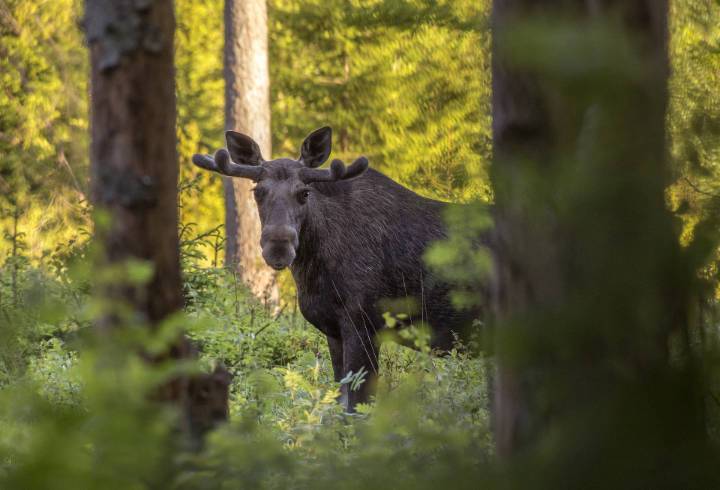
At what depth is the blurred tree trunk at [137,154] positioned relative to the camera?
A: 12.6ft

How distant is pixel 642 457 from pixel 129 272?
1471 mm

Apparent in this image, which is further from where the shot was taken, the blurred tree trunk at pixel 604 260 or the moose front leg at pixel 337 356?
the moose front leg at pixel 337 356

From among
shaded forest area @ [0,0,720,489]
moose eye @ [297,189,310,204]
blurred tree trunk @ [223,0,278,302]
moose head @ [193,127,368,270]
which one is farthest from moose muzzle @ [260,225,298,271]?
blurred tree trunk @ [223,0,278,302]

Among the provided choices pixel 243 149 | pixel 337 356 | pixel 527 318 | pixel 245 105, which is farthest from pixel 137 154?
pixel 245 105

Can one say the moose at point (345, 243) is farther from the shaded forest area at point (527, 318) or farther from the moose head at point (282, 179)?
the shaded forest area at point (527, 318)

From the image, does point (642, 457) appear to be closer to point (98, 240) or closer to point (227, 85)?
point (98, 240)

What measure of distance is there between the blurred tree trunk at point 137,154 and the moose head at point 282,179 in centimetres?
414

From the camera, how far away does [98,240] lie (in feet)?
12.1

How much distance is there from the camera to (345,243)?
28.5ft

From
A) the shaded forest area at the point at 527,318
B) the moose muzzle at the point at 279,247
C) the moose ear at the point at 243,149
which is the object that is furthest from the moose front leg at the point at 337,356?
the shaded forest area at the point at 527,318

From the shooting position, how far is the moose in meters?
8.33

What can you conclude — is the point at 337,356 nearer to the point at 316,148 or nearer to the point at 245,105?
the point at 316,148

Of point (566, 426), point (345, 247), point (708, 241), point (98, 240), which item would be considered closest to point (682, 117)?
point (708, 241)

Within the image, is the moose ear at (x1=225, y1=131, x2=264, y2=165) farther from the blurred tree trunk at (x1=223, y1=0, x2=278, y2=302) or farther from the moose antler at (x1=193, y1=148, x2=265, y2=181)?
the blurred tree trunk at (x1=223, y1=0, x2=278, y2=302)
